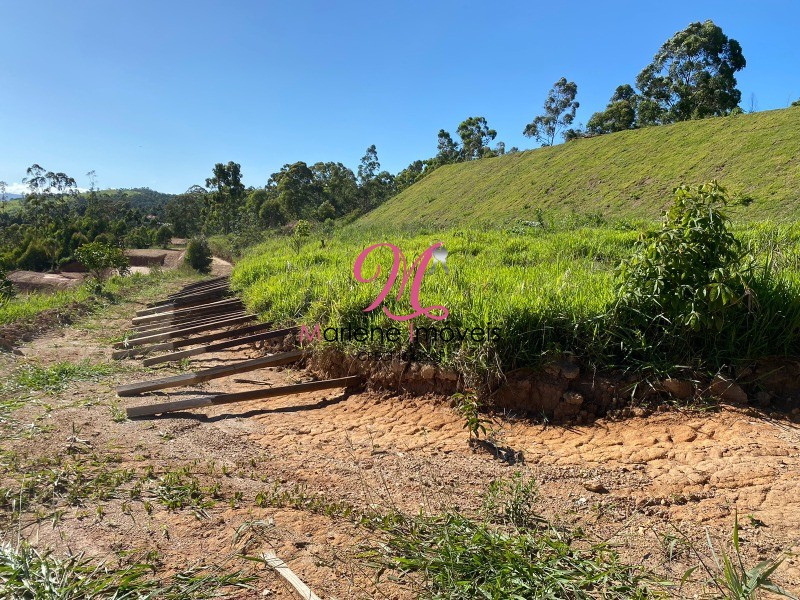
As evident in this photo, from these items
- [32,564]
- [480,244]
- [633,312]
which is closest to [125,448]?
[32,564]

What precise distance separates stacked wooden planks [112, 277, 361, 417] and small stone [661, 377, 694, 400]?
2.68 meters

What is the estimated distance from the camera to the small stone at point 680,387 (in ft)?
10.8

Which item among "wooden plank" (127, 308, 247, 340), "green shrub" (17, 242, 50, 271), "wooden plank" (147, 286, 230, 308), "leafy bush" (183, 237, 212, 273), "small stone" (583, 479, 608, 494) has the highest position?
"green shrub" (17, 242, 50, 271)

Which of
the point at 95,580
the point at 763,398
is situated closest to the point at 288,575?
the point at 95,580

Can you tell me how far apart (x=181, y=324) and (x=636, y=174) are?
20722 mm

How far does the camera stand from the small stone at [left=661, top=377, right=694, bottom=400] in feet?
10.8

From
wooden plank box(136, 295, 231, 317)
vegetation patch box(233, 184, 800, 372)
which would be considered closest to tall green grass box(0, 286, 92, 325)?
wooden plank box(136, 295, 231, 317)

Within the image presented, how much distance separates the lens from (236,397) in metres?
4.32

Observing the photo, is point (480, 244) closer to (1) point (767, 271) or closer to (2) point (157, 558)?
(1) point (767, 271)

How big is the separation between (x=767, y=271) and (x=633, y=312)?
3.26ft

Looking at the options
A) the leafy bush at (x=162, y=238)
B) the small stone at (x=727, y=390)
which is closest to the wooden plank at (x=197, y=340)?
the small stone at (x=727, y=390)

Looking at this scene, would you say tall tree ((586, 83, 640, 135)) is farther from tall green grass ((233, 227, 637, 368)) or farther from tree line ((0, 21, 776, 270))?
tall green grass ((233, 227, 637, 368))

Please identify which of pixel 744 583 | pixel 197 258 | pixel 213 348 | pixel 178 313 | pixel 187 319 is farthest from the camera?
pixel 197 258

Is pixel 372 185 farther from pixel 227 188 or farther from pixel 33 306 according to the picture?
pixel 33 306
